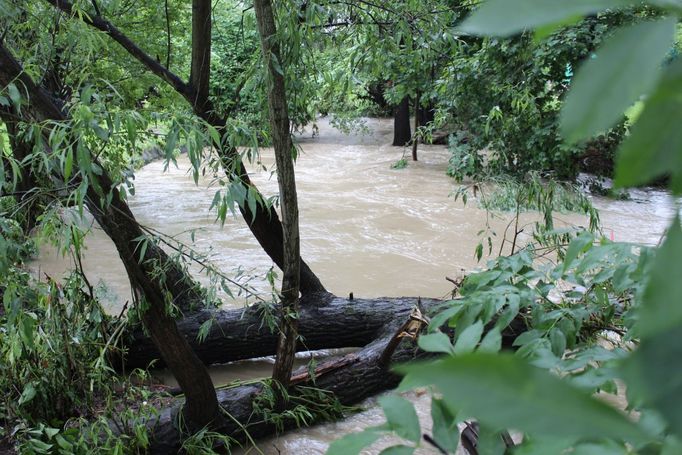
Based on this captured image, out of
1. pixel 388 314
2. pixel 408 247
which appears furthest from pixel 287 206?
pixel 408 247

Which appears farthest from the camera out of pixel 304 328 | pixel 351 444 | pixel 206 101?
pixel 304 328

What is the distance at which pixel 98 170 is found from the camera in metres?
1.93

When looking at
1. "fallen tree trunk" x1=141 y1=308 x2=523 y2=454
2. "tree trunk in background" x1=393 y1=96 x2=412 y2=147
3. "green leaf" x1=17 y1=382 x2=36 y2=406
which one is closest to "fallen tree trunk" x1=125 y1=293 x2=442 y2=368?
"fallen tree trunk" x1=141 y1=308 x2=523 y2=454

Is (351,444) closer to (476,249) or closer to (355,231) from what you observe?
(476,249)

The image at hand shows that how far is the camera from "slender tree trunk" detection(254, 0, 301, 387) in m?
2.46

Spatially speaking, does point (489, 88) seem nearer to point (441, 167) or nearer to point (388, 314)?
point (441, 167)

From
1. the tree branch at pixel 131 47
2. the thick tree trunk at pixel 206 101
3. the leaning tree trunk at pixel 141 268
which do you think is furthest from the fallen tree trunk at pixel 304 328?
the tree branch at pixel 131 47

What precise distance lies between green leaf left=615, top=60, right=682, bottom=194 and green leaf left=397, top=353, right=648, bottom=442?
8cm

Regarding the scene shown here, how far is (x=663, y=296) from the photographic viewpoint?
0.21 m

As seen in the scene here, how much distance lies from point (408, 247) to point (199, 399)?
4343 mm

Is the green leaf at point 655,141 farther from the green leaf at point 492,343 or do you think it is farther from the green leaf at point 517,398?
the green leaf at point 492,343

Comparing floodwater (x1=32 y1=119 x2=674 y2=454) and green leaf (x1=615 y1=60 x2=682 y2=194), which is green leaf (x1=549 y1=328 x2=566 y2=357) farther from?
floodwater (x1=32 y1=119 x2=674 y2=454)

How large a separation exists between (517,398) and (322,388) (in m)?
3.40

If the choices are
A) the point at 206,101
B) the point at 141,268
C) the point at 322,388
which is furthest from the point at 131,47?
the point at 322,388
